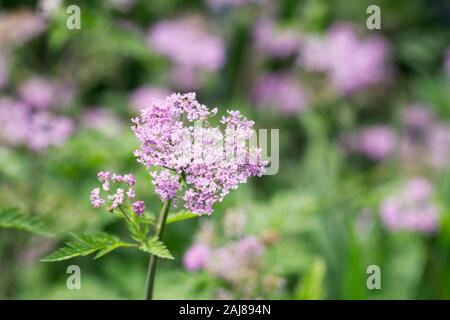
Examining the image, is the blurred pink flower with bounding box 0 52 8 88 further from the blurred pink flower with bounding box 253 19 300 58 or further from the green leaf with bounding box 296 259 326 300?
the green leaf with bounding box 296 259 326 300

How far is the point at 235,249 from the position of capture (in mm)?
1523

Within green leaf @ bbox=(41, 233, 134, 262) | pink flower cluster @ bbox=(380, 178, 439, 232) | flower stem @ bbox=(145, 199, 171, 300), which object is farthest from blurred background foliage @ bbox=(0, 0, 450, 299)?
green leaf @ bbox=(41, 233, 134, 262)

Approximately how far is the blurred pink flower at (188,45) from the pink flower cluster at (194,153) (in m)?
2.07

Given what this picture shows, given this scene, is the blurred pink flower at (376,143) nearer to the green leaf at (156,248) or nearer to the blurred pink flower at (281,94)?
the blurred pink flower at (281,94)

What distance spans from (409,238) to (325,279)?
1.84ft

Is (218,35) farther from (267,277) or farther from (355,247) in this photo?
(267,277)

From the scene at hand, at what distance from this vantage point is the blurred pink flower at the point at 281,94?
317 centimetres

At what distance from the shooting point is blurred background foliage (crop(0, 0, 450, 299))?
204cm

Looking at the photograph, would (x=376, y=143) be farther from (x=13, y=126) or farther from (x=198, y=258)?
(x=198, y=258)

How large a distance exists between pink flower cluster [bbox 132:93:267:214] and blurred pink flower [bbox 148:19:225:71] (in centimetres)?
207

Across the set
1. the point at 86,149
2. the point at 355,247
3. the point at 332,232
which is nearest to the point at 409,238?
the point at 332,232

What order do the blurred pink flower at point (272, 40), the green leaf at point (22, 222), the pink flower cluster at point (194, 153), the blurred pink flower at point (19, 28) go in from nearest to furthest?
the pink flower cluster at point (194, 153), the green leaf at point (22, 222), the blurred pink flower at point (19, 28), the blurred pink flower at point (272, 40)

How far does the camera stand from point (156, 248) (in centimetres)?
103

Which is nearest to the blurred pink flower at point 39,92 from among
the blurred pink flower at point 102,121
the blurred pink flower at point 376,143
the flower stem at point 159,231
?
the blurred pink flower at point 102,121
